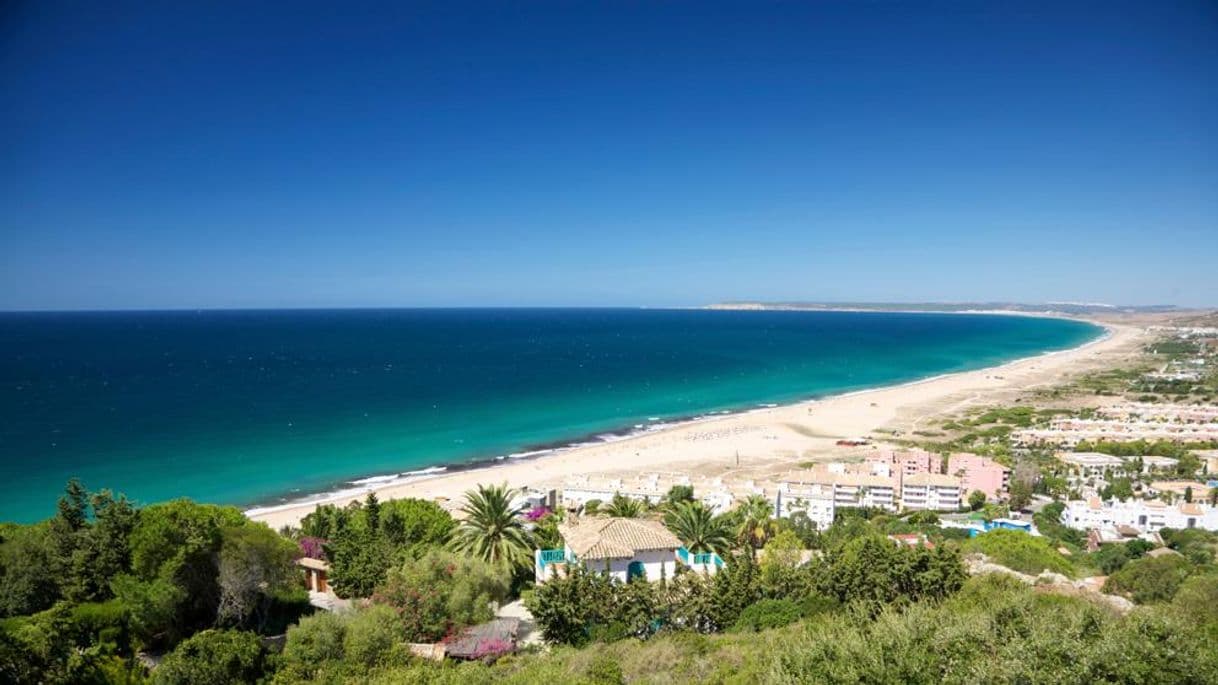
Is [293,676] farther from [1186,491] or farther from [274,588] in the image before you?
[1186,491]

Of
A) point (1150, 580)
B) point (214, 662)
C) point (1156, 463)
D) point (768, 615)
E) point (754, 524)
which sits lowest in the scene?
point (1156, 463)

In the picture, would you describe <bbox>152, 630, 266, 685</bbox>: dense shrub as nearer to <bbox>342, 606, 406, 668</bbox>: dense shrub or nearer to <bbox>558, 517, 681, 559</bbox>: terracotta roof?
<bbox>342, 606, 406, 668</bbox>: dense shrub

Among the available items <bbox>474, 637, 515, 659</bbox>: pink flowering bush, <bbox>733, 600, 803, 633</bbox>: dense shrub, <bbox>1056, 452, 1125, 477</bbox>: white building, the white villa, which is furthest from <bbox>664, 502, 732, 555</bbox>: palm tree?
<bbox>1056, 452, 1125, 477</bbox>: white building

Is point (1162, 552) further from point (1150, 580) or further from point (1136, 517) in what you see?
point (1150, 580)

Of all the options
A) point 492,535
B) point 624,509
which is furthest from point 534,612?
point 624,509

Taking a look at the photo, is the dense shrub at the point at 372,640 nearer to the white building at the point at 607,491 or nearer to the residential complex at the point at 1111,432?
the white building at the point at 607,491

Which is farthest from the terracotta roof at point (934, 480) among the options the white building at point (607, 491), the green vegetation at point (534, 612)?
the white building at point (607, 491)

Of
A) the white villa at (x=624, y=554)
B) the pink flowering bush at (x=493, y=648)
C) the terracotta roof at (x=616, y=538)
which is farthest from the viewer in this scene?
the terracotta roof at (x=616, y=538)
